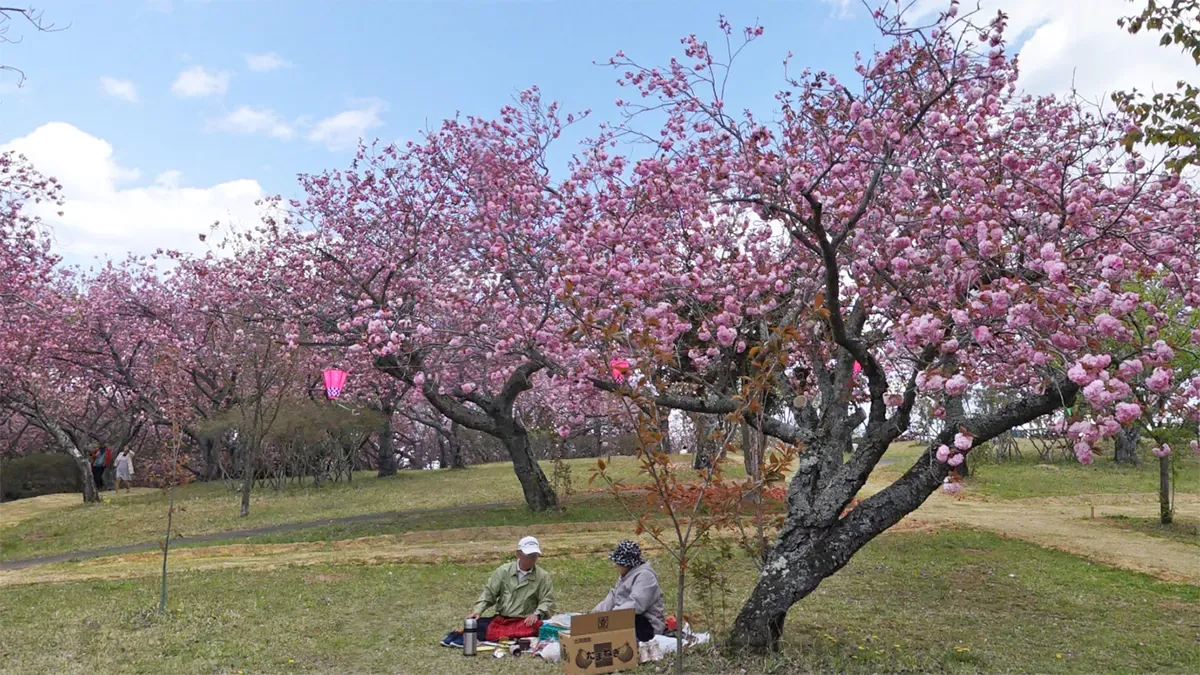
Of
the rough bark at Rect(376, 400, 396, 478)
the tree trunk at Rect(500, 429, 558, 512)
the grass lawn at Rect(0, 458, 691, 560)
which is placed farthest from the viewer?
the rough bark at Rect(376, 400, 396, 478)

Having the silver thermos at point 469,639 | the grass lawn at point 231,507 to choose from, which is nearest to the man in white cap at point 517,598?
the silver thermos at point 469,639

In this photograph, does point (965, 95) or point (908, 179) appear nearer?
point (908, 179)

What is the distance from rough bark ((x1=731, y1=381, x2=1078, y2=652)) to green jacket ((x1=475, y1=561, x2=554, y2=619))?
1687 millimetres

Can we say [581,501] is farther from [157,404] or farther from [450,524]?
[157,404]

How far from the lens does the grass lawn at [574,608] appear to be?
20.1 ft

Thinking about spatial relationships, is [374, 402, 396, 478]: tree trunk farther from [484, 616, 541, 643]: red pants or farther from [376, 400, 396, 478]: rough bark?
[484, 616, 541, 643]: red pants

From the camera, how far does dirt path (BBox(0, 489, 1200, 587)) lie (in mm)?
11086

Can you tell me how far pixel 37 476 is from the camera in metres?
27.2

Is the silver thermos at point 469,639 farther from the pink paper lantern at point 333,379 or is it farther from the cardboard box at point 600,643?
the pink paper lantern at point 333,379

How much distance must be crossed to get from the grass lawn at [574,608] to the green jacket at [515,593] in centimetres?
59

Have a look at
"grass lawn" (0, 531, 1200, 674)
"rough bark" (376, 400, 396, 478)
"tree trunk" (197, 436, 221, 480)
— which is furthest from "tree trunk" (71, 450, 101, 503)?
"grass lawn" (0, 531, 1200, 674)

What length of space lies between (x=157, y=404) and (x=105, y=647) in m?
21.8

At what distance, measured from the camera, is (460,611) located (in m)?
8.00

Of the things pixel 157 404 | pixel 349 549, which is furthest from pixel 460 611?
pixel 157 404
